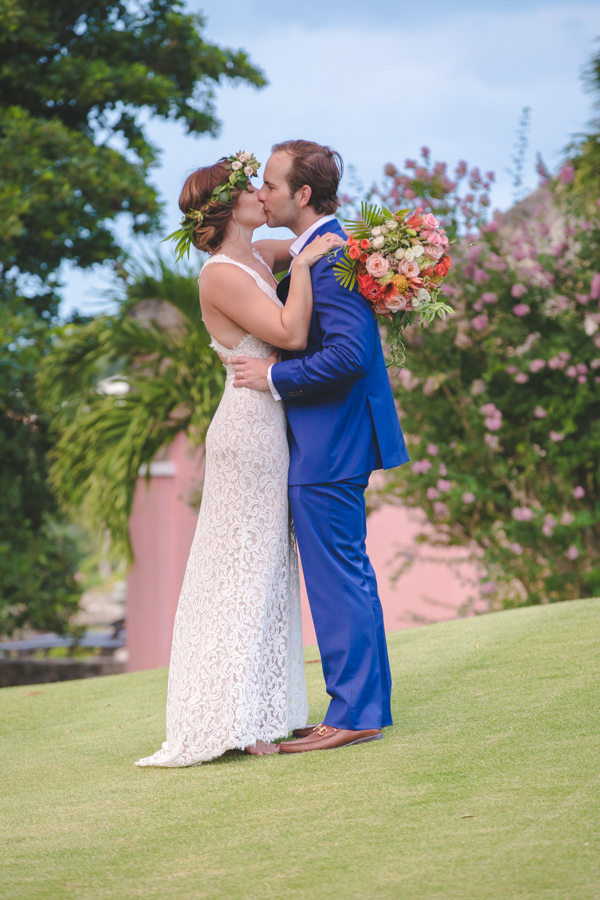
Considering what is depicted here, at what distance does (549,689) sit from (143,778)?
1.48 metres

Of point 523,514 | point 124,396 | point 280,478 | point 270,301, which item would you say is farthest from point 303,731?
point 124,396

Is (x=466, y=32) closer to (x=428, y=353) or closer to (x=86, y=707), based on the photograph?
(x=428, y=353)

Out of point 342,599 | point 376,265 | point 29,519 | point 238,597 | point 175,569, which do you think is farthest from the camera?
point 175,569

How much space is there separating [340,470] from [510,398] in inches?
178

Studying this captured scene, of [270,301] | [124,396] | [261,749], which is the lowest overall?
[261,749]

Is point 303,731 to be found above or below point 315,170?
below

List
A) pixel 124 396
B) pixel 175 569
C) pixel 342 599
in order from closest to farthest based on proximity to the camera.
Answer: pixel 342 599
pixel 124 396
pixel 175 569

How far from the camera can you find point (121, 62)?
30.8 ft

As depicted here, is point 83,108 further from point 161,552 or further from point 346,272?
point 346,272

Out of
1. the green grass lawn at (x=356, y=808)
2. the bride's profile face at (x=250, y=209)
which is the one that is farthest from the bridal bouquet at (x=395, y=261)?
the green grass lawn at (x=356, y=808)

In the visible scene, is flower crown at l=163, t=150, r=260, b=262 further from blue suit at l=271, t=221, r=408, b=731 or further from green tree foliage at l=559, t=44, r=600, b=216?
green tree foliage at l=559, t=44, r=600, b=216

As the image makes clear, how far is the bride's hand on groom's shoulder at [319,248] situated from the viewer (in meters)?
3.07

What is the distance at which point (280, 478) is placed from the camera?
3.23 m

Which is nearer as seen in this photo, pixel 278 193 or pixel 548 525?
pixel 278 193
